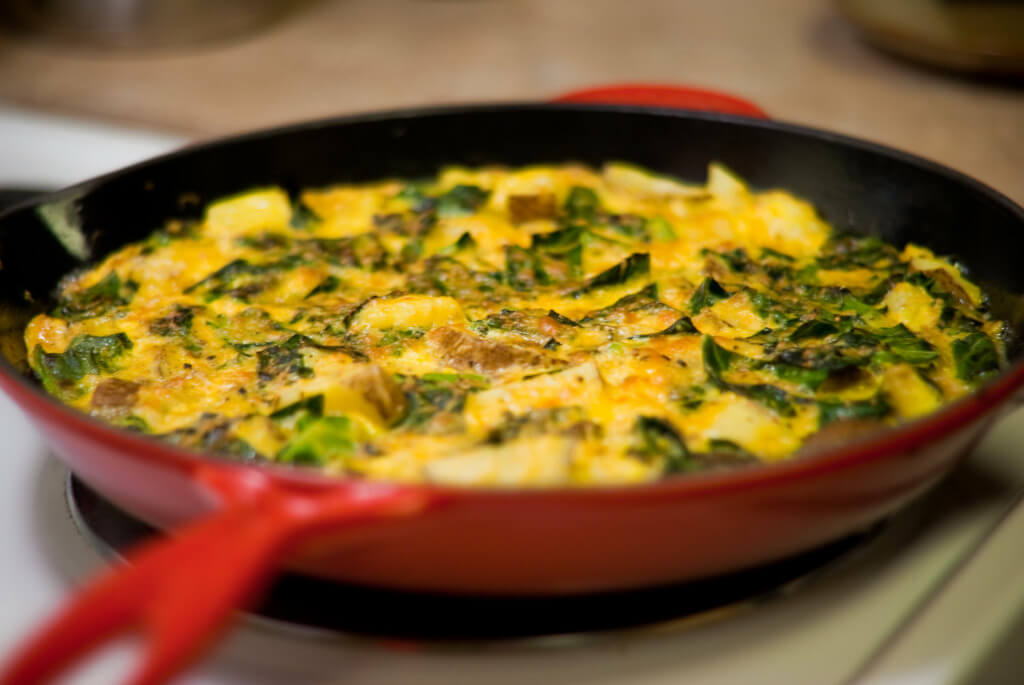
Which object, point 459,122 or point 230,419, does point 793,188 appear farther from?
point 230,419

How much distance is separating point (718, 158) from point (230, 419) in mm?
1679

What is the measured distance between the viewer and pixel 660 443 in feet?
5.61

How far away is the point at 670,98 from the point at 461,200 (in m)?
0.80

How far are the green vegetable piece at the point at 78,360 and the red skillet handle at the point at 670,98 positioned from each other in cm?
156

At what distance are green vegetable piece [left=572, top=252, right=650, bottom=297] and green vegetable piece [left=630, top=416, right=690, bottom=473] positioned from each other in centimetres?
74

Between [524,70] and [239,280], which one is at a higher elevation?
[524,70]

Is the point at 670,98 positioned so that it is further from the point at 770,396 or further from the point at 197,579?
the point at 197,579

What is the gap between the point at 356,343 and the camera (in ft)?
7.14

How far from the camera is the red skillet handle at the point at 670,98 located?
3186 millimetres

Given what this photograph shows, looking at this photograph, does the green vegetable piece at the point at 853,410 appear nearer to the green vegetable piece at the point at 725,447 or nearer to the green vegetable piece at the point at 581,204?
the green vegetable piece at the point at 725,447

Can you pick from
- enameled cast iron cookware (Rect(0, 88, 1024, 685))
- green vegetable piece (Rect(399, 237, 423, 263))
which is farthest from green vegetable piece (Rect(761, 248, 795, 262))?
green vegetable piece (Rect(399, 237, 423, 263))

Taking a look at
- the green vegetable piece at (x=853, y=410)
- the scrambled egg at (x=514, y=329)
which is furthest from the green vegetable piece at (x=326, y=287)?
the green vegetable piece at (x=853, y=410)

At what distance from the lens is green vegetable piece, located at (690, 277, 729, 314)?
2.36 m

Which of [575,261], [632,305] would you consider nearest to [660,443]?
[632,305]
